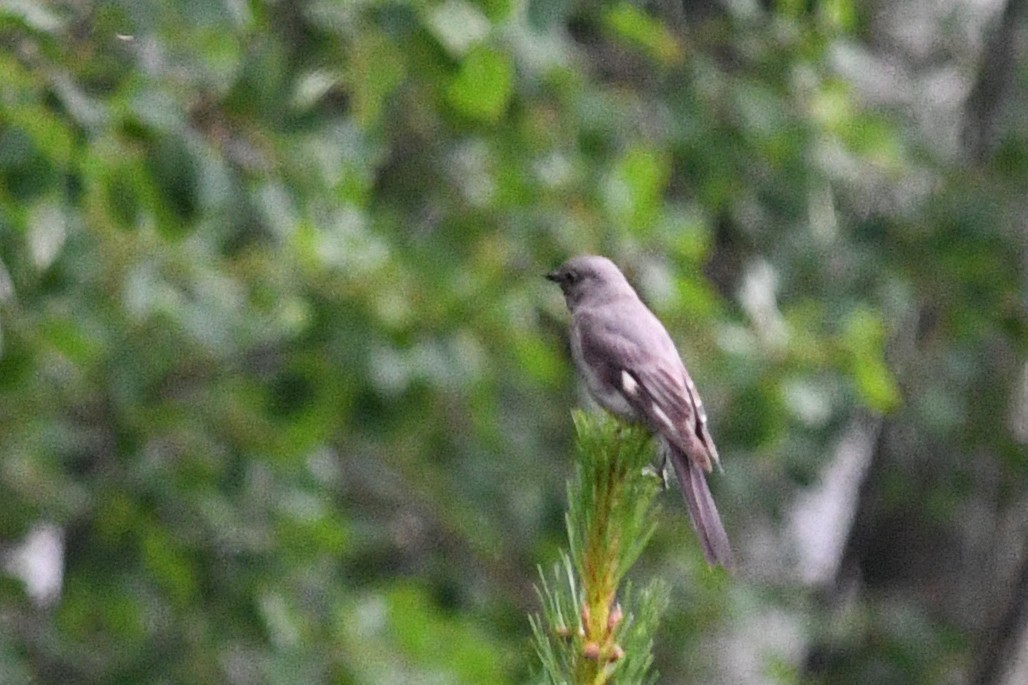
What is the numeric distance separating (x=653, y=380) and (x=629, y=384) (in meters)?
0.05

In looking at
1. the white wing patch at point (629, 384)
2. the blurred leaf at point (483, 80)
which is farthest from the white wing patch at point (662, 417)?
the blurred leaf at point (483, 80)

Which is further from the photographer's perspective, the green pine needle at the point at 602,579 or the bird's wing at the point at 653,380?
the bird's wing at the point at 653,380

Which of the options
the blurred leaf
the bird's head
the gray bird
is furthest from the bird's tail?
the blurred leaf

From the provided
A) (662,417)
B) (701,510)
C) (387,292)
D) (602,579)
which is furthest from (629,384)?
(602,579)

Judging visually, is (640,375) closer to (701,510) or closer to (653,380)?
(653,380)

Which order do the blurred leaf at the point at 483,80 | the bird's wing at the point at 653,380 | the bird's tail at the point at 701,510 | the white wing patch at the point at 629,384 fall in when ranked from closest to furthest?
the bird's tail at the point at 701,510
the bird's wing at the point at 653,380
the white wing patch at the point at 629,384
the blurred leaf at the point at 483,80

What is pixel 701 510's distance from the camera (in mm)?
2771

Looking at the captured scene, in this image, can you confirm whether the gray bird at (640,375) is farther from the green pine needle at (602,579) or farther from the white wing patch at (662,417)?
the green pine needle at (602,579)

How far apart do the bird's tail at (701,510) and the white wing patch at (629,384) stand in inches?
8.7

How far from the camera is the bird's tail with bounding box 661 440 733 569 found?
2521mm

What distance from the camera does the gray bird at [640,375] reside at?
291 centimetres

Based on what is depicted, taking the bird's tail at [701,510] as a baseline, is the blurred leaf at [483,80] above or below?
above

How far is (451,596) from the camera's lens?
551cm

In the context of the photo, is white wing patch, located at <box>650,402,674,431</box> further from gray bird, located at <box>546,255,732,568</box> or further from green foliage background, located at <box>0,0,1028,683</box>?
green foliage background, located at <box>0,0,1028,683</box>
